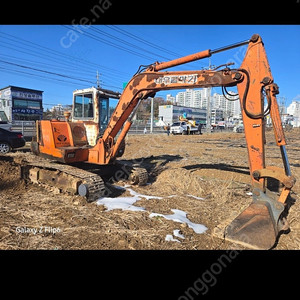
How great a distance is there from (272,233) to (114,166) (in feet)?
15.9

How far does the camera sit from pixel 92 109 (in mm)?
6672

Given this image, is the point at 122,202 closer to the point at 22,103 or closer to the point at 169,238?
the point at 169,238

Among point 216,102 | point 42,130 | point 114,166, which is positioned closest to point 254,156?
point 114,166

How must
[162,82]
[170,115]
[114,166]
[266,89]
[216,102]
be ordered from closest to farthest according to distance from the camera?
[266,89] < [162,82] < [114,166] < [170,115] < [216,102]

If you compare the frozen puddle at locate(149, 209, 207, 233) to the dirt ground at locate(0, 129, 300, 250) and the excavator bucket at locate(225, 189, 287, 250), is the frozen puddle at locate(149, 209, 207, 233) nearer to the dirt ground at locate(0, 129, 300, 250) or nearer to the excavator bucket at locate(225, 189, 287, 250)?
the dirt ground at locate(0, 129, 300, 250)

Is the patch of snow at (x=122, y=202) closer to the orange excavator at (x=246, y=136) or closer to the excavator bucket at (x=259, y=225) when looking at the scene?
the orange excavator at (x=246, y=136)

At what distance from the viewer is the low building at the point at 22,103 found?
26109 millimetres

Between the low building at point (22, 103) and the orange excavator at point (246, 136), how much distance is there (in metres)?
22.7

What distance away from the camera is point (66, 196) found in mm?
5832

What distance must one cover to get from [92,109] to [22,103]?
24490mm

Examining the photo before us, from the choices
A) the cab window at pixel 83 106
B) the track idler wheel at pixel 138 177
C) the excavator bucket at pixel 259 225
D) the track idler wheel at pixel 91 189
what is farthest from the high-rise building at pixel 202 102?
the excavator bucket at pixel 259 225

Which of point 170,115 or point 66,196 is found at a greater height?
point 170,115

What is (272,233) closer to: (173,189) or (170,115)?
(173,189)

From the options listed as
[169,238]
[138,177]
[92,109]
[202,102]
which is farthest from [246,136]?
[202,102]
